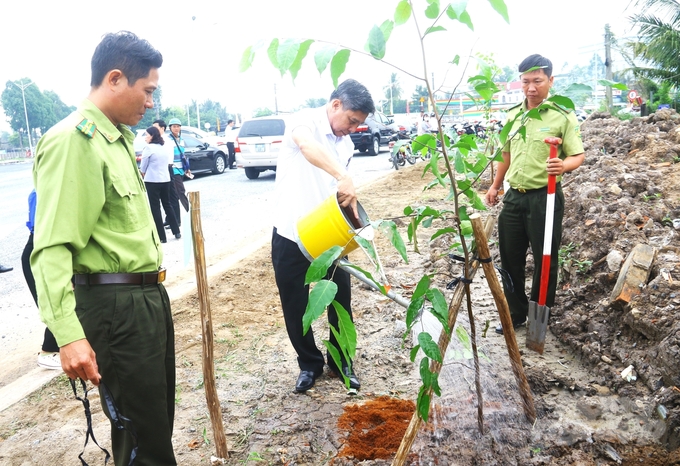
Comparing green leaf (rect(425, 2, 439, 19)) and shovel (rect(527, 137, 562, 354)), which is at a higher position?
green leaf (rect(425, 2, 439, 19))

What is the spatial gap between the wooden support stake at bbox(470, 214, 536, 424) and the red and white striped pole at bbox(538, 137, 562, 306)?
796 mm

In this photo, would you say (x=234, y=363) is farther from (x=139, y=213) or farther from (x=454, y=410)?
(x=139, y=213)

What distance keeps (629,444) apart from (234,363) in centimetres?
226

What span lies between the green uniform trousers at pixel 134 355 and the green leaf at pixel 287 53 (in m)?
0.85

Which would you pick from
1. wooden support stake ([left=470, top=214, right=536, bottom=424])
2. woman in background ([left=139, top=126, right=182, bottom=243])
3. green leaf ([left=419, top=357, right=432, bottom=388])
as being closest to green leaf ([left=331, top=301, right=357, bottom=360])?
green leaf ([left=419, top=357, right=432, bottom=388])

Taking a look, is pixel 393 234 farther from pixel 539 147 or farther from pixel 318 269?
pixel 539 147

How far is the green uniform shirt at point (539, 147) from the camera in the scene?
129 inches

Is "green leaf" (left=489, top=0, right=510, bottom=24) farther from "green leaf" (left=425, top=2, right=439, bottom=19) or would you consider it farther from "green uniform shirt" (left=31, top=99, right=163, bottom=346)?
"green uniform shirt" (left=31, top=99, right=163, bottom=346)

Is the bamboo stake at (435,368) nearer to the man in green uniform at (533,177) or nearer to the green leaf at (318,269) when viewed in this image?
the green leaf at (318,269)

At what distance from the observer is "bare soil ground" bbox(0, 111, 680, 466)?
2508mm

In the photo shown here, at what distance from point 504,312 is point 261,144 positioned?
11.3 m

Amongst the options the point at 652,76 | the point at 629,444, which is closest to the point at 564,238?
the point at 629,444

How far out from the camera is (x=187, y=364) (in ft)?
11.6

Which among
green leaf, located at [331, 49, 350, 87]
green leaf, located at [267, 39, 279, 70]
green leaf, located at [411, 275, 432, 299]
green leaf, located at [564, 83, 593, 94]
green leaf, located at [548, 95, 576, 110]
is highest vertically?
green leaf, located at [267, 39, 279, 70]
